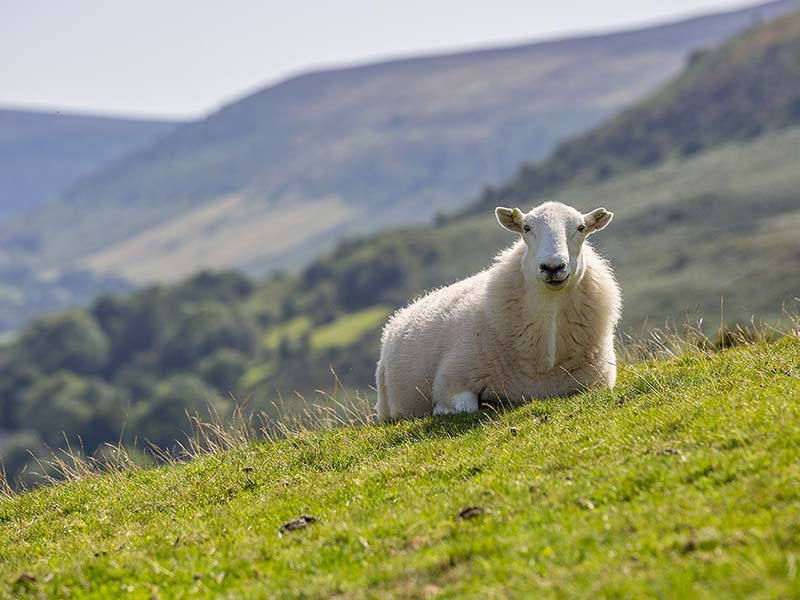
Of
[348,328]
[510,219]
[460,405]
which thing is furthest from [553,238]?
[348,328]

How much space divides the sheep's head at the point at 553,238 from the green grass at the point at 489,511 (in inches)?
57.4

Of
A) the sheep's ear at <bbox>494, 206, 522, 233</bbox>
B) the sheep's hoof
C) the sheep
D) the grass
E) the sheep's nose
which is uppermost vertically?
the sheep's ear at <bbox>494, 206, 522, 233</bbox>

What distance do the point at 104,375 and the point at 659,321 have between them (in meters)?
111

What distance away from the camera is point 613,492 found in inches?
302

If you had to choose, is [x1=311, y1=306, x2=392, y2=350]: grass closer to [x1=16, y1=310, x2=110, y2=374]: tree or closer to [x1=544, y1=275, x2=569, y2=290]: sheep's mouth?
[x1=16, y1=310, x2=110, y2=374]: tree

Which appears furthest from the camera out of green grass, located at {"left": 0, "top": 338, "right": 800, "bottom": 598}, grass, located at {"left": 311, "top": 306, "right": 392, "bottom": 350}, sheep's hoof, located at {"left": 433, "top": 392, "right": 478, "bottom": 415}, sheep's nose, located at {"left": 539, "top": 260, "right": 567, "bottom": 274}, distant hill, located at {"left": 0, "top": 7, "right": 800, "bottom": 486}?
grass, located at {"left": 311, "top": 306, "right": 392, "bottom": 350}

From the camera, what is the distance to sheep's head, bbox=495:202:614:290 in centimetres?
1186

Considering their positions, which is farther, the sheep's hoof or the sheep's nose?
the sheep's hoof

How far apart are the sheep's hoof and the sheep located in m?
0.01

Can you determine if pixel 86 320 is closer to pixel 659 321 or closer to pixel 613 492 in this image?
pixel 659 321

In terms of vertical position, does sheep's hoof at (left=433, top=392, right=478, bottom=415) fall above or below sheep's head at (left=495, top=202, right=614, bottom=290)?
below

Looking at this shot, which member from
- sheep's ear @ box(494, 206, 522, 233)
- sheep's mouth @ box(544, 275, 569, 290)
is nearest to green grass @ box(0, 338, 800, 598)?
sheep's mouth @ box(544, 275, 569, 290)

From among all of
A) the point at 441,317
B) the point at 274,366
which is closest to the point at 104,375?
the point at 274,366

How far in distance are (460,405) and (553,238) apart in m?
2.20
